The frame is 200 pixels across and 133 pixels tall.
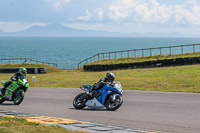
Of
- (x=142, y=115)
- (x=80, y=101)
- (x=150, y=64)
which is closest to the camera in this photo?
(x=142, y=115)

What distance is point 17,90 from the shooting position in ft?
49.5

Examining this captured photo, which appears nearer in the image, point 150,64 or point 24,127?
point 24,127

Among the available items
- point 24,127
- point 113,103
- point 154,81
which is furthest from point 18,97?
point 154,81

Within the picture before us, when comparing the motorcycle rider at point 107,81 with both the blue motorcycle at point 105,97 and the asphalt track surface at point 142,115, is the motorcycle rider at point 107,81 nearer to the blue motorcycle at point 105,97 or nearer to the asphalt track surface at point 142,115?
the blue motorcycle at point 105,97

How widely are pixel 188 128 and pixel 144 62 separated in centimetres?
3279

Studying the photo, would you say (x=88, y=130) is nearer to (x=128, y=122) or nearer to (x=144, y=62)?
(x=128, y=122)

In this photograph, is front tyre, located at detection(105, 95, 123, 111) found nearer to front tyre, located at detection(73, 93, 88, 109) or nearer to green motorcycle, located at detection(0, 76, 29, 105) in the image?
front tyre, located at detection(73, 93, 88, 109)

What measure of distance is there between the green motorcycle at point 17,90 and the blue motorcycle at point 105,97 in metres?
2.89

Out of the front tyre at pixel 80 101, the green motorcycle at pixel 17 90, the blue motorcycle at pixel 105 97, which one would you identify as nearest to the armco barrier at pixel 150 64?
the green motorcycle at pixel 17 90

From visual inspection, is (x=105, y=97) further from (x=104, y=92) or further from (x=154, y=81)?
(x=154, y=81)

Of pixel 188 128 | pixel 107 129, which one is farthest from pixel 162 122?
pixel 107 129

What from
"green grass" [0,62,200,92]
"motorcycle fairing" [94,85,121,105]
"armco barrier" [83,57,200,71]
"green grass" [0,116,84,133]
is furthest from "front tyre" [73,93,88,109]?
"armco barrier" [83,57,200,71]

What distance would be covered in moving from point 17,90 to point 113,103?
4543 millimetres

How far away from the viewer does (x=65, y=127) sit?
862 cm
